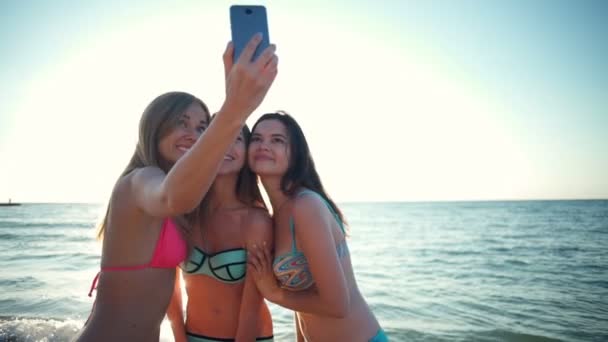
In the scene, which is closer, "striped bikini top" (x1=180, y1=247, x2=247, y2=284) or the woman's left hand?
the woman's left hand

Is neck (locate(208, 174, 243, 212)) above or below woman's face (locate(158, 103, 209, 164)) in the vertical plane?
below

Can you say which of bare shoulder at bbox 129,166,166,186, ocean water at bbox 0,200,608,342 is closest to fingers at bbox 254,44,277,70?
bare shoulder at bbox 129,166,166,186

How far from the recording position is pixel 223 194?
11.4 ft

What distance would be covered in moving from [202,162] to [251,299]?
193 centimetres

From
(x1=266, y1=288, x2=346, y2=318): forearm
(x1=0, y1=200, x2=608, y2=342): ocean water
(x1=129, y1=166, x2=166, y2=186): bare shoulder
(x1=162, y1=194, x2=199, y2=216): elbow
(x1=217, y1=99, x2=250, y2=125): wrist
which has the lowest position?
(x1=0, y1=200, x2=608, y2=342): ocean water

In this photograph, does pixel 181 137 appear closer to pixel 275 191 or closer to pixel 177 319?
pixel 275 191

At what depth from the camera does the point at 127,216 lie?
6.58ft

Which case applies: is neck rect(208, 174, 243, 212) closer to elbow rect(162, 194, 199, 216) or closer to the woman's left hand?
the woman's left hand

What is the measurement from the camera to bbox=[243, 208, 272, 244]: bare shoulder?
2.99 meters

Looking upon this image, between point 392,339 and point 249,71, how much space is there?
7946 millimetres

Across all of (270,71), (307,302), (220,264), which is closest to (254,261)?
(220,264)

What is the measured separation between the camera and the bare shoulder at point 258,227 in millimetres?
2990

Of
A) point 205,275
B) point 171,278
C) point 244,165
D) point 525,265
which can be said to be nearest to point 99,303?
point 171,278

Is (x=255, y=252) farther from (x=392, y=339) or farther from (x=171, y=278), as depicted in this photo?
(x=392, y=339)
